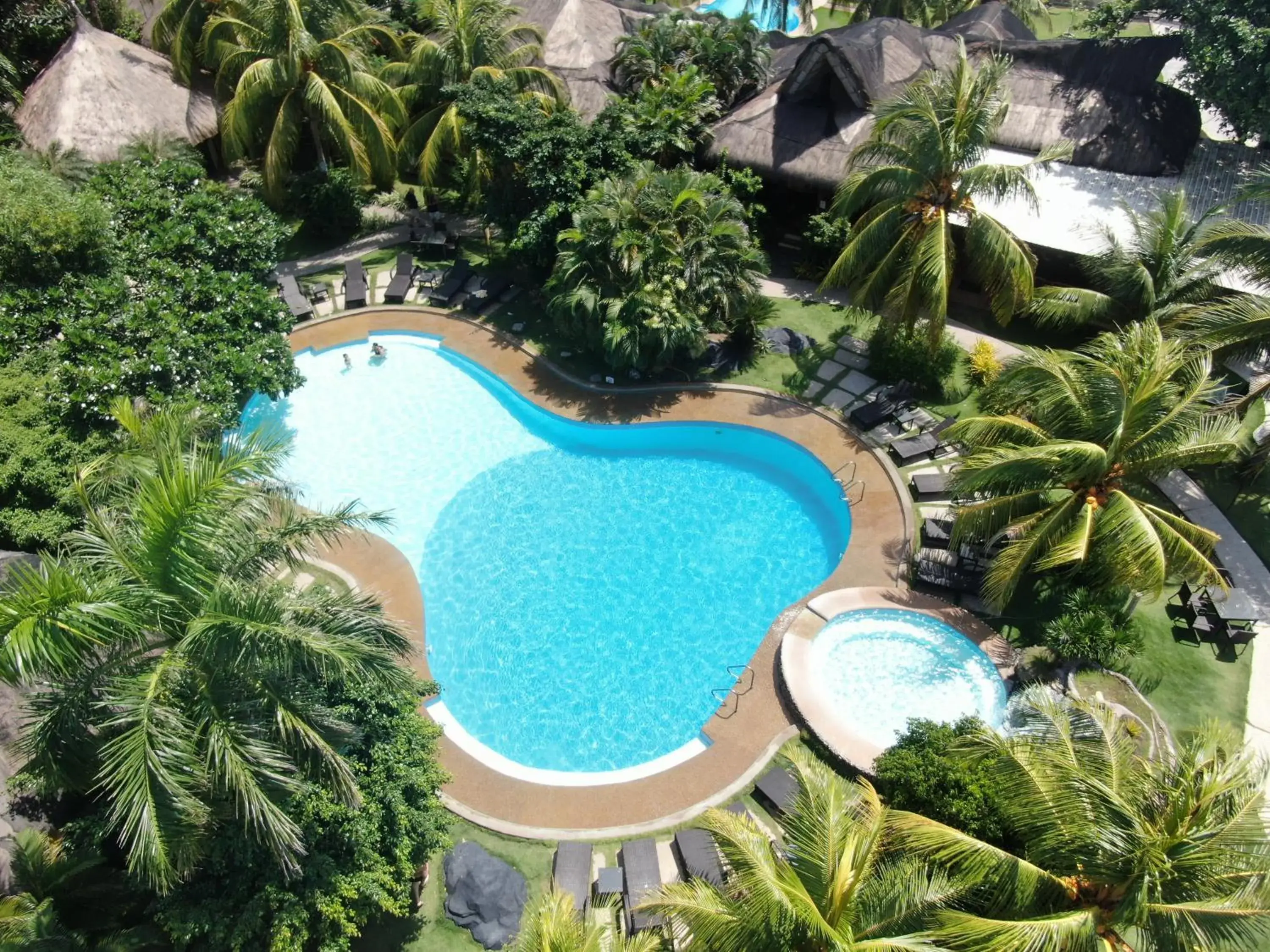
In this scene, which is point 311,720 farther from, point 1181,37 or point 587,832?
point 1181,37

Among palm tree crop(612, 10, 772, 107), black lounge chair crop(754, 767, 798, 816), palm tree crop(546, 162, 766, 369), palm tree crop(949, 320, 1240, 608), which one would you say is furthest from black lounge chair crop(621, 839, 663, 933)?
palm tree crop(612, 10, 772, 107)

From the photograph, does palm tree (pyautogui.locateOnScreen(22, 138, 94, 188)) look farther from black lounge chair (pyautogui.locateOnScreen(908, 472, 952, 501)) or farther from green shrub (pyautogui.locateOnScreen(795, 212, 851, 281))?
black lounge chair (pyautogui.locateOnScreen(908, 472, 952, 501))

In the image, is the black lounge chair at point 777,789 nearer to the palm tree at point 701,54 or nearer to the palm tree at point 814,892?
the palm tree at point 814,892

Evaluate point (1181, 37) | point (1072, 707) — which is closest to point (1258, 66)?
point (1181, 37)

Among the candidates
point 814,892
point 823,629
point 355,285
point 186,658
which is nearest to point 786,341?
point 823,629

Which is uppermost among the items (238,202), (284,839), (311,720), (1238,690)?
(238,202)
